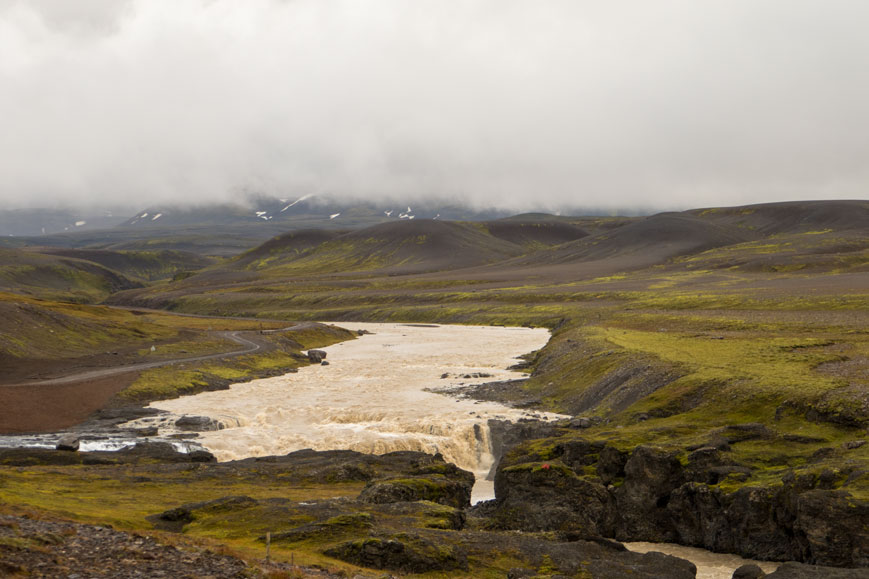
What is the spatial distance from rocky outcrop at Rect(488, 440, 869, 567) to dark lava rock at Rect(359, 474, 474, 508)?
2247mm

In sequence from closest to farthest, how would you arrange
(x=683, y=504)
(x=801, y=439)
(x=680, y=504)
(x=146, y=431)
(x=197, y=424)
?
(x=683, y=504), (x=680, y=504), (x=801, y=439), (x=146, y=431), (x=197, y=424)

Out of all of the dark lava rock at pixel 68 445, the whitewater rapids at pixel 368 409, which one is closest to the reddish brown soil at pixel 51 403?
the whitewater rapids at pixel 368 409

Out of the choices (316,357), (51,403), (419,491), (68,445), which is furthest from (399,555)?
(316,357)

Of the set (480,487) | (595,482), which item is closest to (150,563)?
(595,482)

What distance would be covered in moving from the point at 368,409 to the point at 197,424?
17098 millimetres

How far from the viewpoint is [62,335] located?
367 feet

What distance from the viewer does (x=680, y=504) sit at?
1470 inches

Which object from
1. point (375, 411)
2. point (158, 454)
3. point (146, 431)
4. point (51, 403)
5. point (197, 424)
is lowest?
point (375, 411)

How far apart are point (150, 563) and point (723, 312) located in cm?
12667

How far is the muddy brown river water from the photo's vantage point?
58500 millimetres

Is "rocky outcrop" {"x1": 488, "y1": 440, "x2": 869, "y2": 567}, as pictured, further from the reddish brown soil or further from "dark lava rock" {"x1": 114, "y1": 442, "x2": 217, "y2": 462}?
the reddish brown soil

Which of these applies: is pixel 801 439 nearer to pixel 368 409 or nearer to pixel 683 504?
pixel 683 504

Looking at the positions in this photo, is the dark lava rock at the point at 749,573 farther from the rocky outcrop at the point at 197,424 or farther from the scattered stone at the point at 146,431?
the scattered stone at the point at 146,431

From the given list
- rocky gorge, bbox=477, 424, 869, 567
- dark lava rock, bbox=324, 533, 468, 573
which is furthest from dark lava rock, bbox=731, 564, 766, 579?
dark lava rock, bbox=324, 533, 468, 573
